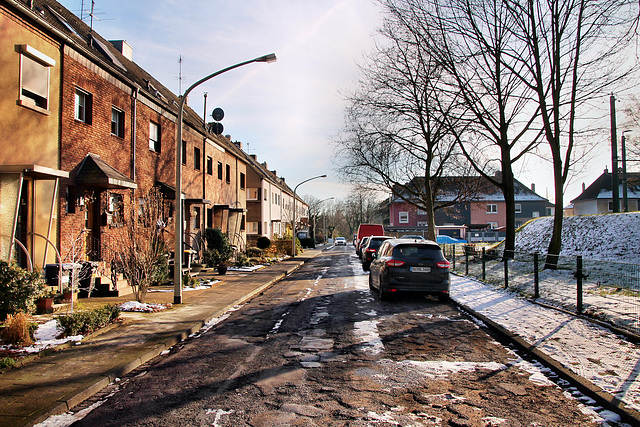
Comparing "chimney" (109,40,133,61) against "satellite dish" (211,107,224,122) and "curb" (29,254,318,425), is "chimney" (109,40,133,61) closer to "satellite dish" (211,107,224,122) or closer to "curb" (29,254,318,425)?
"satellite dish" (211,107,224,122)

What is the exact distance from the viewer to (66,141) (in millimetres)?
11781

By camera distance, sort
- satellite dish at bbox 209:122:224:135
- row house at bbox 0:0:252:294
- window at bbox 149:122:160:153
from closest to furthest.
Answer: row house at bbox 0:0:252:294, window at bbox 149:122:160:153, satellite dish at bbox 209:122:224:135

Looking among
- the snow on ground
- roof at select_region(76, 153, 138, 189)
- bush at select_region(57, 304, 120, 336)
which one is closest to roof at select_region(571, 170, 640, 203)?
the snow on ground

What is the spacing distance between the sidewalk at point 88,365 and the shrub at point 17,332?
618 millimetres

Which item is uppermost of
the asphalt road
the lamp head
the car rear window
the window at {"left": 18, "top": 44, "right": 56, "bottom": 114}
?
the lamp head

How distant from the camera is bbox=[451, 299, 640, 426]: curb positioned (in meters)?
4.07

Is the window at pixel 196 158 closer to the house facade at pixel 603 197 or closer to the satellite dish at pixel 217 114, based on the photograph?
the satellite dish at pixel 217 114

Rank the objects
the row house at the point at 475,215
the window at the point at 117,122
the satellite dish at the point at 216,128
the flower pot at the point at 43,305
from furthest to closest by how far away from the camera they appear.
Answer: the row house at the point at 475,215, the satellite dish at the point at 216,128, the window at the point at 117,122, the flower pot at the point at 43,305

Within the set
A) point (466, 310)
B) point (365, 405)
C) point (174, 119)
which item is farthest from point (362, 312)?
point (174, 119)

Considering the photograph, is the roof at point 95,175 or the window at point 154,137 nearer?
the roof at point 95,175

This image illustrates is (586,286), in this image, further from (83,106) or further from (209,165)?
(209,165)

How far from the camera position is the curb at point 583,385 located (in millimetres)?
4074

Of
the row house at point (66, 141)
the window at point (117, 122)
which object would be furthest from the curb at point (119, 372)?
the window at point (117, 122)

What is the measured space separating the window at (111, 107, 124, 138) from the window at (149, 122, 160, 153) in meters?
2.57
